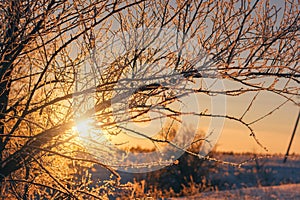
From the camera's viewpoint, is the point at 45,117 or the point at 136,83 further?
the point at 45,117

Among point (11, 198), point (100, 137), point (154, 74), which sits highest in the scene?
point (154, 74)

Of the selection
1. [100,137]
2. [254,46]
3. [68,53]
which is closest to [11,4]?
[68,53]

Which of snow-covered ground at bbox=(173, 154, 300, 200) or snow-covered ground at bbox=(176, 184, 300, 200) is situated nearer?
snow-covered ground at bbox=(176, 184, 300, 200)

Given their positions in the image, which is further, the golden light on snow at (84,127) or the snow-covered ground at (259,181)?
the snow-covered ground at (259,181)

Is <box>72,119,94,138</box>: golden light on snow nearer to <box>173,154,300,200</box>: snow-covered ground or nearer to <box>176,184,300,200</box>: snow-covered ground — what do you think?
<box>173,154,300,200</box>: snow-covered ground

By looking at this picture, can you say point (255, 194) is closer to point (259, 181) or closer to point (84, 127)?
point (259, 181)

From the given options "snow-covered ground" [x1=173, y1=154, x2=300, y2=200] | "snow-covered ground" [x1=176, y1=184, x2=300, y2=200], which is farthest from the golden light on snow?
"snow-covered ground" [x1=176, y1=184, x2=300, y2=200]

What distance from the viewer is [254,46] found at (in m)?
5.69

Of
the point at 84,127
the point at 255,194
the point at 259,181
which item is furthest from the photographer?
the point at 259,181

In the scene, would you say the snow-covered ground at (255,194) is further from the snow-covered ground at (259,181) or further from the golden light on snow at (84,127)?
the golden light on snow at (84,127)

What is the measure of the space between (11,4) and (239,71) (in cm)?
220

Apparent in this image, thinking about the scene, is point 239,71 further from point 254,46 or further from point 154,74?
point 154,74

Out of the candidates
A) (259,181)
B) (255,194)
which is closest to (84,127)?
(255,194)

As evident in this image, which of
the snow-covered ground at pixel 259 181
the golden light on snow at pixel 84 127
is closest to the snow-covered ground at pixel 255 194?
the snow-covered ground at pixel 259 181
